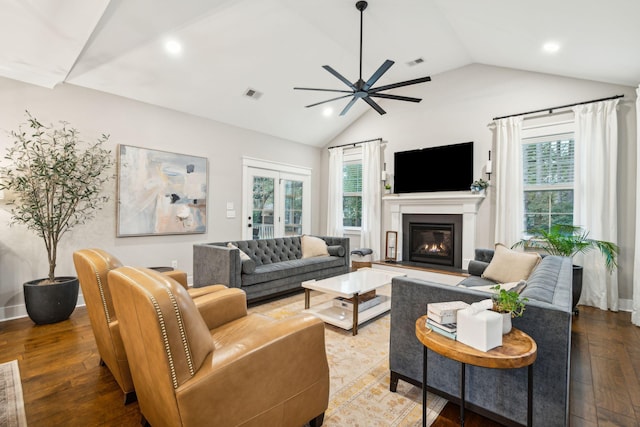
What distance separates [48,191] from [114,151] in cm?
97

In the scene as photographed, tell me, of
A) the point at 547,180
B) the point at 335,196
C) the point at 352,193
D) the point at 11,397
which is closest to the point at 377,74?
the point at 547,180

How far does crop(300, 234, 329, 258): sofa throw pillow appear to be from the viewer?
16.6ft

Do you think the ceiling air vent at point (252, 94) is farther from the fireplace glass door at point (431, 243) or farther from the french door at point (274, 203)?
the fireplace glass door at point (431, 243)

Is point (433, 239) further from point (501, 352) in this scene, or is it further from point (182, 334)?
point (182, 334)

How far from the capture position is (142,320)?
1.17 m


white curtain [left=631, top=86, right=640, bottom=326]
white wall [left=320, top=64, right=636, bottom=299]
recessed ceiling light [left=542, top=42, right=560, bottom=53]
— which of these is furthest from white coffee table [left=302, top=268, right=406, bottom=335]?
recessed ceiling light [left=542, top=42, right=560, bottom=53]

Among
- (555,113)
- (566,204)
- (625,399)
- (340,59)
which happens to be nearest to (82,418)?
(625,399)

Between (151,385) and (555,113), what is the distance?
5.42m

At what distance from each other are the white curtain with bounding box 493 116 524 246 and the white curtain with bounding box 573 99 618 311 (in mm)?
664

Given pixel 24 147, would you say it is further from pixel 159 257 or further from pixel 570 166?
pixel 570 166

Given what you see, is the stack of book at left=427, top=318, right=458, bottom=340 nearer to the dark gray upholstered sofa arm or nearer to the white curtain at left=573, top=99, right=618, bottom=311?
the dark gray upholstered sofa arm

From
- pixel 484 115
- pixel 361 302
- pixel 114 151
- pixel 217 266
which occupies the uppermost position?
pixel 484 115

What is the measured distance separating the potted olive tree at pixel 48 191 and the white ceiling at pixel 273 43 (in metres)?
0.64

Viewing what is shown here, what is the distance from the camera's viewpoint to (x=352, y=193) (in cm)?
664
